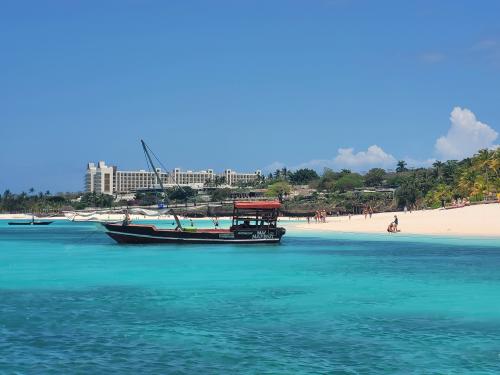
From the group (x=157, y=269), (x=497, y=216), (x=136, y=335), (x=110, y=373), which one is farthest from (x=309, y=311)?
(x=497, y=216)

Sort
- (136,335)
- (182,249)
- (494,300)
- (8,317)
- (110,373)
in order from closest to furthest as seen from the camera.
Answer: (110,373) < (136,335) < (8,317) < (494,300) < (182,249)

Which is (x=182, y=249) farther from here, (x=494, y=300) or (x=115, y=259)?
(x=494, y=300)

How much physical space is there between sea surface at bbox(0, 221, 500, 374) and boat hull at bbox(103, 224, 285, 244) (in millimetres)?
15736

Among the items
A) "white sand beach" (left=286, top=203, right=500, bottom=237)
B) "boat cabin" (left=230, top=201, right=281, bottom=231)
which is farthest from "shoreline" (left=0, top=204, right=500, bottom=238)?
"boat cabin" (left=230, top=201, right=281, bottom=231)

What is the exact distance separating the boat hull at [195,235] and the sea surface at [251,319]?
1574 cm

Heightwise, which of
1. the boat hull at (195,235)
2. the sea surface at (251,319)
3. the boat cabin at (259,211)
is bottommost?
the sea surface at (251,319)

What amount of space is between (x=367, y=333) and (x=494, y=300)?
275 inches

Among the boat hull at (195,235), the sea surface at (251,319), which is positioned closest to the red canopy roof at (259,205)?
the boat hull at (195,235)

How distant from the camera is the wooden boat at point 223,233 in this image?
4909cm

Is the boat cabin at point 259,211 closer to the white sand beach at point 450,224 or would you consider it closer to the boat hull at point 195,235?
the boat hull at point 195,235

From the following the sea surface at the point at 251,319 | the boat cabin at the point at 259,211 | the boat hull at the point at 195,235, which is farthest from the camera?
the boat hull at the point at 195,235

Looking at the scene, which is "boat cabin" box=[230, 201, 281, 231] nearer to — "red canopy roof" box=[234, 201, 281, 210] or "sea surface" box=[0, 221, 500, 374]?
"red canopy roof" box=[234, 201, 281, 210]

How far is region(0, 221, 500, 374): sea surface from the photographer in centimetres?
1302

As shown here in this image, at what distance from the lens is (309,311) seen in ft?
61.7
